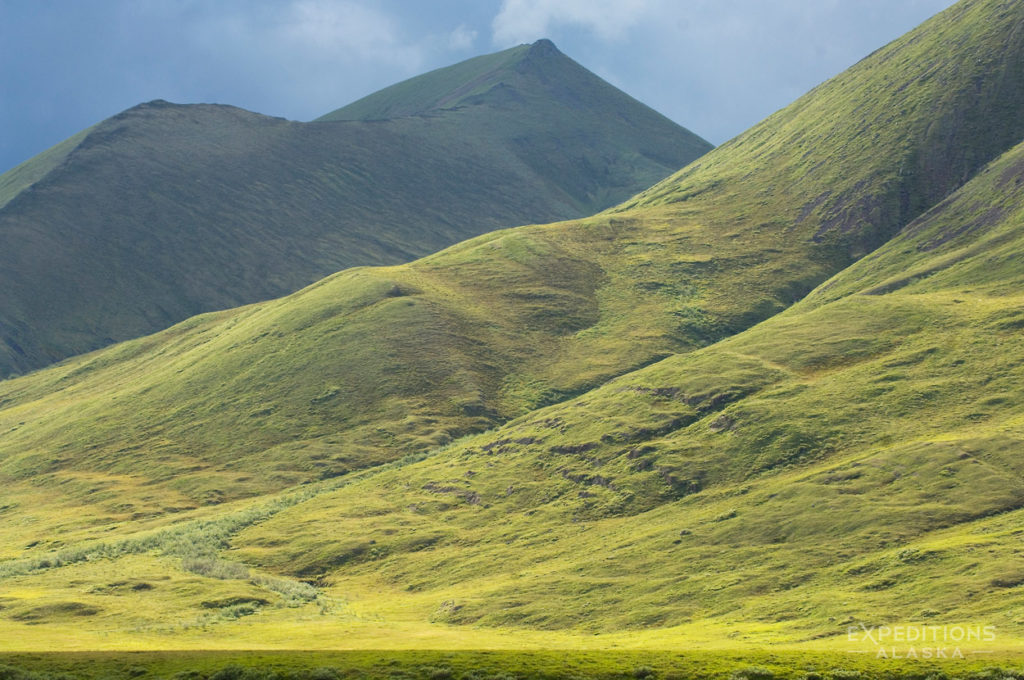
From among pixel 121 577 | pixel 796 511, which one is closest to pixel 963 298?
pixel 796 511

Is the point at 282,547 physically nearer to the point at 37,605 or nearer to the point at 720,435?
the point at 37,605

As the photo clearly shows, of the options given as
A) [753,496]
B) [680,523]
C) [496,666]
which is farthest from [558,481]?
[496,666]

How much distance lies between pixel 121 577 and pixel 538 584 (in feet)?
143

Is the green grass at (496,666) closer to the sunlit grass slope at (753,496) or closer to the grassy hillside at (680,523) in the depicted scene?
the grassy hillside at (680,523)

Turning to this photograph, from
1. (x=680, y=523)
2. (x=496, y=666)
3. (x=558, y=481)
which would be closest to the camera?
(x=496, y=666)

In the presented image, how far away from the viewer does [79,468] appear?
540 ft

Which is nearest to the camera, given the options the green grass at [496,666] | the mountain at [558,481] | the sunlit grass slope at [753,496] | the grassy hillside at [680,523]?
the green grass at [496,666]

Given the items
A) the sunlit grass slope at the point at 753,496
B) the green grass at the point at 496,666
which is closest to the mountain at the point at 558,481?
the sunlit grass slope at the point at 753,496

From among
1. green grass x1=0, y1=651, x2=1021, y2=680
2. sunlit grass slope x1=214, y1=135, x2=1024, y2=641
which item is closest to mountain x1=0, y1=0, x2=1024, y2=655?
sunlit grass slope x1=214, y1=135, x2=1024, y2=641

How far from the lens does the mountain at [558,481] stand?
8588 centimetres

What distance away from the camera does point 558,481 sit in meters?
132

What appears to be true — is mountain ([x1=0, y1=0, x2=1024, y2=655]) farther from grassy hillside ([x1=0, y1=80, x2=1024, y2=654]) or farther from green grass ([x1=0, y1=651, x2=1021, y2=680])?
green grass ([x1=0, y1=651, x2=1021, y2=680])

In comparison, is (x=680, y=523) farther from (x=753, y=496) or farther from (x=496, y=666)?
(x=496, y=666)

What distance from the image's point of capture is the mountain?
85.9 meters
